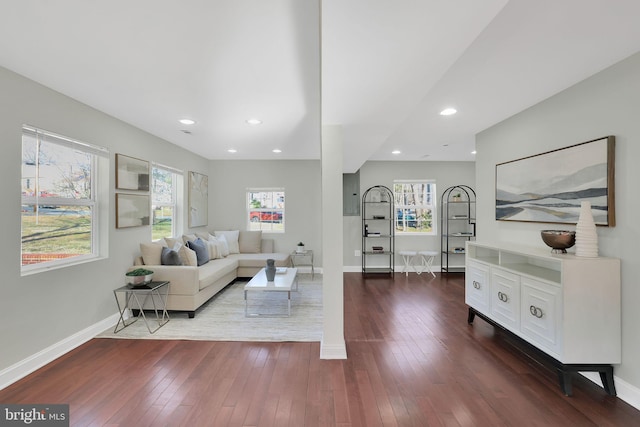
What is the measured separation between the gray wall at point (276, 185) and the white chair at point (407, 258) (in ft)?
5.85

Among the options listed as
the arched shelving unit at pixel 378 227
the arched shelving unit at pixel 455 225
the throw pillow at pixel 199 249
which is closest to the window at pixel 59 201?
the throw pillow at pixel 199 249

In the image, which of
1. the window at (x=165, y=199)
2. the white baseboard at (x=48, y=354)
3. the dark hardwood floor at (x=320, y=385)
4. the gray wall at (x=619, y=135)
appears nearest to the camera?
the dark hardwood floor at (x=320, y=385)

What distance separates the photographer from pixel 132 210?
3.51 meters

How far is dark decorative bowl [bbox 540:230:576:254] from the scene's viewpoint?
2172 mm

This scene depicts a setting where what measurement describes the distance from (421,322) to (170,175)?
4.47 metres

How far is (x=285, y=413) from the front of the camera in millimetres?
1778

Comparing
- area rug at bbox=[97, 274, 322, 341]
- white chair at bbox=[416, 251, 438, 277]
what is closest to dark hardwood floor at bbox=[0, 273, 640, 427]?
area rug at bbox=[97, 274, 322, 341]

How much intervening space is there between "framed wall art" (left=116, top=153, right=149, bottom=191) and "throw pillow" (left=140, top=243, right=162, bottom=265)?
0.77 meters

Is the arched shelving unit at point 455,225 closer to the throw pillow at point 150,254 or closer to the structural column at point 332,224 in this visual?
the structural column at point 332,224

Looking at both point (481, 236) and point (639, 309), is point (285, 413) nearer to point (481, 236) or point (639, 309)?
point (639, 309)

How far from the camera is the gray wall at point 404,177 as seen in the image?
5.89 m

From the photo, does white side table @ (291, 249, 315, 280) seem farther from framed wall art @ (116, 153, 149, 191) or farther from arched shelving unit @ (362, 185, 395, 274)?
framed wall art @ (116, 153, 149, 191)

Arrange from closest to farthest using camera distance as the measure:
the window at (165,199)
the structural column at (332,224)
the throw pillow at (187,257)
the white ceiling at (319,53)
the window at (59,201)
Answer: the white ceiling at (319,53)
the window at (59,201)
the structural column at (332,224)
the throw pillow at (187,257)
the window at (165,199)

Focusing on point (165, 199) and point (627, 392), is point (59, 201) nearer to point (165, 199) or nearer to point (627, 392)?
point (165, 199)
